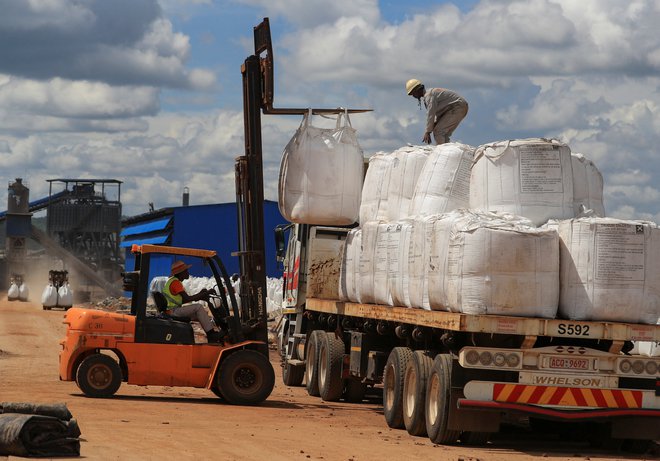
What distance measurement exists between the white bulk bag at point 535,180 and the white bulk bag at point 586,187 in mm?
155

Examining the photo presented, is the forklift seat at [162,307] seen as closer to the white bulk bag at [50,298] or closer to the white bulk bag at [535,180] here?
the white bulk bag at [535,180]

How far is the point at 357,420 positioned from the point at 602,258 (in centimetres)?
428

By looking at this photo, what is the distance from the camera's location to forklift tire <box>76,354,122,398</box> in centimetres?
1453

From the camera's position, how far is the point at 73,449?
938cm

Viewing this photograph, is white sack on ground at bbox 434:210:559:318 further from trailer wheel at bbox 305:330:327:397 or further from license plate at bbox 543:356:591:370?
trailer wheel at bbox 305:330:327:397

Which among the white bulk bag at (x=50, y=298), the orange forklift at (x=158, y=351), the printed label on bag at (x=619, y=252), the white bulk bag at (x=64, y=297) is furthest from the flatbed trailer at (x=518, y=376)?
the white bulk bag at (x=64, y=297)

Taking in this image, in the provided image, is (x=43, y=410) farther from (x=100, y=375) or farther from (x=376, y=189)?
(x=376, y=189)

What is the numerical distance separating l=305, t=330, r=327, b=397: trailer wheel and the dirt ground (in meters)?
0.22

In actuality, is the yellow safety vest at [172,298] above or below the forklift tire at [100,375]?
above

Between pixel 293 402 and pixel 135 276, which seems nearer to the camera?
pixel 135 276

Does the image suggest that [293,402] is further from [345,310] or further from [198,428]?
[198,428]

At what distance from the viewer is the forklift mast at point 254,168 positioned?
1616 centimetres

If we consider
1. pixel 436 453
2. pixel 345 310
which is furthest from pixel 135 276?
pixel 436 453

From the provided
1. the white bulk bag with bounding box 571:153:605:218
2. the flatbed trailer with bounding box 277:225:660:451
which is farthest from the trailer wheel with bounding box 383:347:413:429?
the white bulk bag with bounding box 571:153:605:218
